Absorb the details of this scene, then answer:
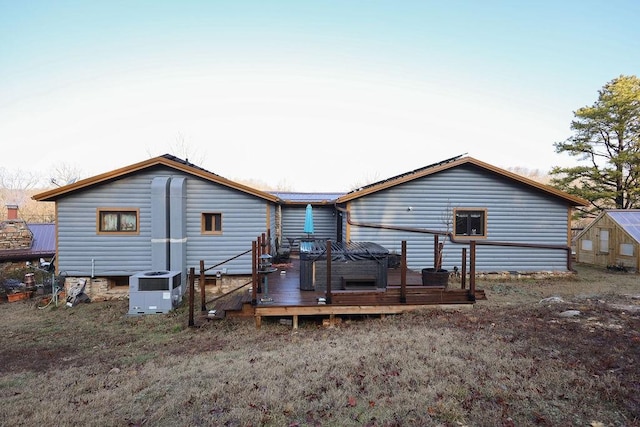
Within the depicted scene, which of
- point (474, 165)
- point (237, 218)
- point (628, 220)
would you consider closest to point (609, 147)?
point (628, 220)

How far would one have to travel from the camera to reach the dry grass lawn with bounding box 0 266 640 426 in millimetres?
3051

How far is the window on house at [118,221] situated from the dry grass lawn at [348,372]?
3.63 meters

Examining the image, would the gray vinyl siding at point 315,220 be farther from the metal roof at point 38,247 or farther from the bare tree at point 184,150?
the bare tree at point 184,150

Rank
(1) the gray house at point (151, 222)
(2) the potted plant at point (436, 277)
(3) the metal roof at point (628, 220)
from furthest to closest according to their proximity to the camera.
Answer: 1. (3) the metal roof at point (628, 220)
2. (1) the gray house at point (151, 222)
3. (2) the potted plant at point (436, 277)

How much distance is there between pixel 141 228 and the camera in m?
10.0

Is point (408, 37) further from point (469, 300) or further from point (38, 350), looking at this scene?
point (38, 350)

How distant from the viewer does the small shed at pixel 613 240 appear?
12.9m

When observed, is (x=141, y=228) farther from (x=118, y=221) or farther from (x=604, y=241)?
(x=604, y=241)

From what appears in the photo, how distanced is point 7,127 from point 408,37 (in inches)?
1399

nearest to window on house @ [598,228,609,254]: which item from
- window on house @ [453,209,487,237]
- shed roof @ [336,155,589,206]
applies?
shed roof @ [336,155,589,206]

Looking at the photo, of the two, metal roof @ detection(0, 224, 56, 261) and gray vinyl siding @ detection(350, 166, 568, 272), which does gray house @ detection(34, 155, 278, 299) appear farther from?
metal roof @ detection(0, 224, 56, 261)

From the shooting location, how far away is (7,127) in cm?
2856

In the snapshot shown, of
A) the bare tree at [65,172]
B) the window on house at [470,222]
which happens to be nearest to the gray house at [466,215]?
the window on house at [470,222]

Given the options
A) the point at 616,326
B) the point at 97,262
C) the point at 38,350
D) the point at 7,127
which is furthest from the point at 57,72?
the point at 616,326
